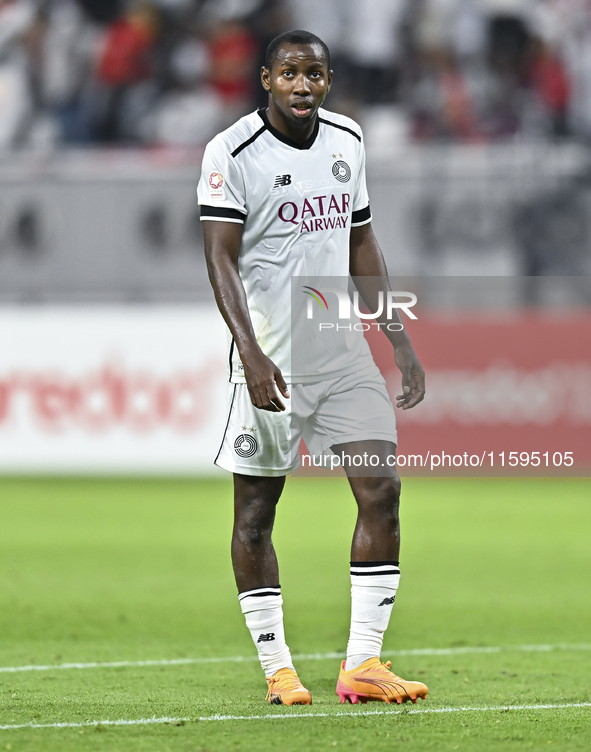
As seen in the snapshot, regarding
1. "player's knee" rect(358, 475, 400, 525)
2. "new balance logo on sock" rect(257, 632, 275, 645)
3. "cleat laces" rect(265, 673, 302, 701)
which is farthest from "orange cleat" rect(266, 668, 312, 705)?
"player's knee" rect(358, 475, 400, 525)

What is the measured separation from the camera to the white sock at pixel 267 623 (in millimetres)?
4852

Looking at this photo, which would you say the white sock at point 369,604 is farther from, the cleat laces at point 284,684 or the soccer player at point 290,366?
the cleat laces at point 284,684

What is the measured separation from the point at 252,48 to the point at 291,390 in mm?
12041

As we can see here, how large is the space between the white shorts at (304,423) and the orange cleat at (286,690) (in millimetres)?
Answer: 759

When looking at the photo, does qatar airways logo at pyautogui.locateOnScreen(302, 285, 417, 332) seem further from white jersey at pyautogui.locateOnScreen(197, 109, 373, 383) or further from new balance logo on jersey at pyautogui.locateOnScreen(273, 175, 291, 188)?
new balance logo on jersey at pyautogui.locateOnScreen(273, 175, 291, 188)

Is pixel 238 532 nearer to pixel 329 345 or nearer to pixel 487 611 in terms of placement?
pixel 329 345

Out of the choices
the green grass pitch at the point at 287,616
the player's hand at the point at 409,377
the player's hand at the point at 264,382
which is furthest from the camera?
the player's hand at the point at 409,377

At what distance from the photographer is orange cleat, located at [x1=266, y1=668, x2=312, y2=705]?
4.71 meters

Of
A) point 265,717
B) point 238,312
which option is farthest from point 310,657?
point 238,312

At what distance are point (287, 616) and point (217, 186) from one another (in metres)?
3.29

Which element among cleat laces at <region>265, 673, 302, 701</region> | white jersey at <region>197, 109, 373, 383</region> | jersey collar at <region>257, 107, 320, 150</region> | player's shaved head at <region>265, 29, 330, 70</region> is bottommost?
cleat laces at <region>265, 673, 302, 701</region>

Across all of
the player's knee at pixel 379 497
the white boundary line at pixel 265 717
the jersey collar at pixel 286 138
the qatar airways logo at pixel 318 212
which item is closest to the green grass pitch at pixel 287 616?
the white boundary line at pixel 265 717

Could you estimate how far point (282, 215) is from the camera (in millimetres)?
4750

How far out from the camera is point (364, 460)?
4.76 metres
